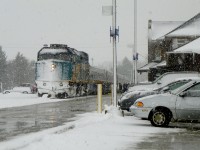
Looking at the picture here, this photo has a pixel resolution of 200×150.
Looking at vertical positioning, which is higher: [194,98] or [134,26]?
[134,26]

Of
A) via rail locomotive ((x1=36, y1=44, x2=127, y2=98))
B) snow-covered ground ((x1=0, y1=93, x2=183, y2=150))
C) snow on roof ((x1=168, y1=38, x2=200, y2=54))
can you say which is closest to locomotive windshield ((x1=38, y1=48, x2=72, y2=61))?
via rail locomotive ((x1=36, y1=44, x2=127, y2=98))

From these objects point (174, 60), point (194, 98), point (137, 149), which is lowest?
point (137, 149)

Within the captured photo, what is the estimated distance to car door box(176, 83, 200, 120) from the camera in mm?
13492

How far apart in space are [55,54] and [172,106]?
28.2 meters

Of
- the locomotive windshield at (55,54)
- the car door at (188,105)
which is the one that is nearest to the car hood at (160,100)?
the car door at (188,105)

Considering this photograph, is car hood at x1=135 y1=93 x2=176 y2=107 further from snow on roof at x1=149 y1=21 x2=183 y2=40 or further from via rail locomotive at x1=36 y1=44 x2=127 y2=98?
snow on roof at x1=149 y1=21 x2=183 y2=40

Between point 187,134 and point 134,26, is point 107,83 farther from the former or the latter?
point 187,134

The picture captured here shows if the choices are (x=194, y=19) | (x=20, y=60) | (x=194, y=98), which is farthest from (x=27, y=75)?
(x=194, y=98)

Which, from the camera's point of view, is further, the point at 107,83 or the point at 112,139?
the point at 107,83

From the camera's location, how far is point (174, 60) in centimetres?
4047

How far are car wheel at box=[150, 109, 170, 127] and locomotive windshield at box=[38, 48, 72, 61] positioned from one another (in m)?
27.3

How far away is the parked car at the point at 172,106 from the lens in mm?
13531

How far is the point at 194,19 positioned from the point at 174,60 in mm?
8369

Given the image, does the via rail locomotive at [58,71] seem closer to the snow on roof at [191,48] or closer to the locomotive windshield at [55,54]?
the locomotive windshield at [55,54]
